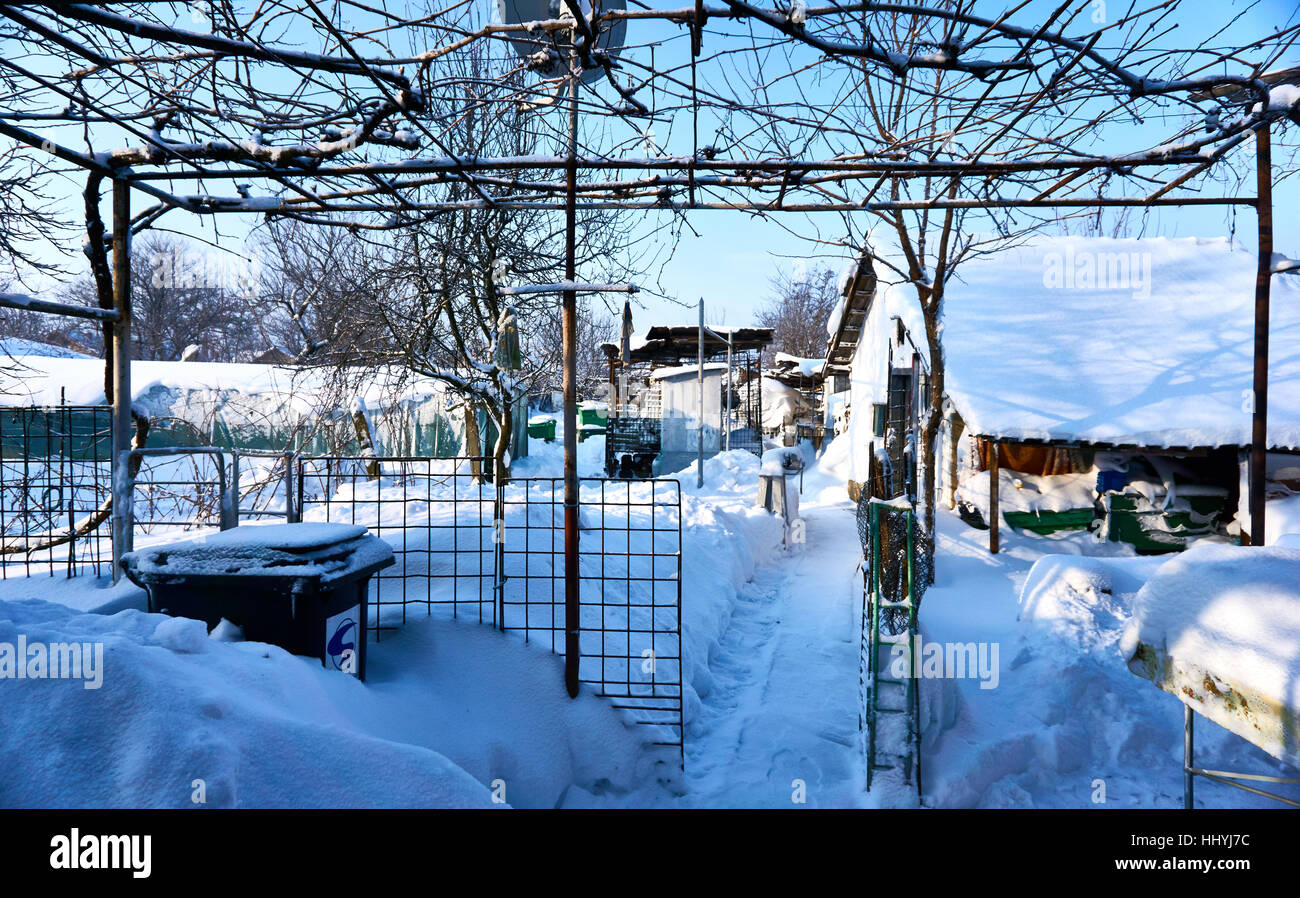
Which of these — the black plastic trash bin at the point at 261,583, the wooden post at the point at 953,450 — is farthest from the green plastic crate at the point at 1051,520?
the black plastic trash bin at the point at 261,583

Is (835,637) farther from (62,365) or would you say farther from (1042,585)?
(62,365)

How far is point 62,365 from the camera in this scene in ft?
62.9

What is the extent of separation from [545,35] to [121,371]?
406 cm

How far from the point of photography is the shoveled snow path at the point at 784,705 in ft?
15.8

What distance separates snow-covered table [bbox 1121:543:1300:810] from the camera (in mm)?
2244

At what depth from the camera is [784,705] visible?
6.11 metres

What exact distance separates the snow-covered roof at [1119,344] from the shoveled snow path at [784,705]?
413 centimetres

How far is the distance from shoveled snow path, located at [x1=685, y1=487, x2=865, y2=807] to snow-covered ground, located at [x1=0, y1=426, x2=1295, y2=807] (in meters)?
0.02

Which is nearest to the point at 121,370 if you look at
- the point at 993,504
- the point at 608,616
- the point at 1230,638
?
the point at 608,616

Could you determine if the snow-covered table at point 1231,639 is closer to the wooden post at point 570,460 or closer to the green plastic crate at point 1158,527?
the wooden post at point 570,460

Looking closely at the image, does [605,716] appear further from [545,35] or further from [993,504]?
[993,504]

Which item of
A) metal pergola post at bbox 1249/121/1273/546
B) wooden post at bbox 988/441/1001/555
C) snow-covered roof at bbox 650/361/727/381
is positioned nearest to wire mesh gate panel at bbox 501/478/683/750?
metal pergola post at bbox 1249/121/1273/546

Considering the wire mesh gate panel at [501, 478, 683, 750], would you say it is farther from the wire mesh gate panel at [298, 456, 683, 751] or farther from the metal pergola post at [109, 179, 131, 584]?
the metal pergola post at [109, 179, 131, 584]

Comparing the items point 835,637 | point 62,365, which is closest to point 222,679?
point 835,637
